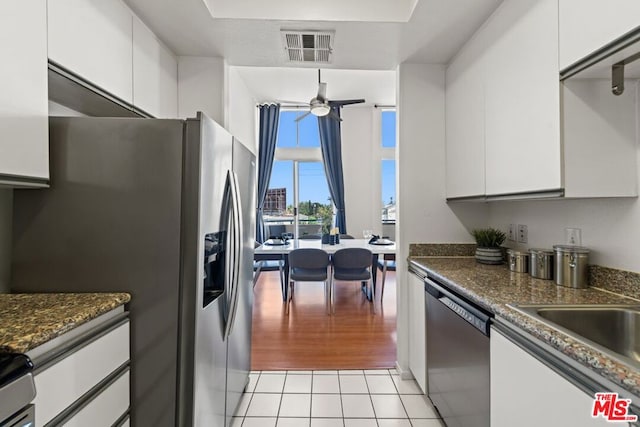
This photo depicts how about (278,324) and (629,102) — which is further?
(278,324)

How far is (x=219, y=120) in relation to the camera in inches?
96.3

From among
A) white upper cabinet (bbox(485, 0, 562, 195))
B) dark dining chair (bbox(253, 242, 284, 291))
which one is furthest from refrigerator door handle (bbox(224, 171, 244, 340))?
dark dining chair (bbox(253, 242, 284, 291))

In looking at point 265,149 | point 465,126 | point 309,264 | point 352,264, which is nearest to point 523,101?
point 465,126

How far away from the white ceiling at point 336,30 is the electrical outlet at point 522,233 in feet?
4.34

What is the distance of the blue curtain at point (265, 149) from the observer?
20.2ft

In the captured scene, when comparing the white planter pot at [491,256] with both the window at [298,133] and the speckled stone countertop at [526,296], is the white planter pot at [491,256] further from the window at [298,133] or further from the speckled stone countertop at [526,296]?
the window at [298,133]

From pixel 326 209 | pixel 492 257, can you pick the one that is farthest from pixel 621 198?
pixel 326 209

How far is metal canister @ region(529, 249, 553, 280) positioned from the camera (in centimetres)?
169

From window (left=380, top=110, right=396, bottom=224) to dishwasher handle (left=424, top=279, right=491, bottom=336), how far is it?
4557 millimetres

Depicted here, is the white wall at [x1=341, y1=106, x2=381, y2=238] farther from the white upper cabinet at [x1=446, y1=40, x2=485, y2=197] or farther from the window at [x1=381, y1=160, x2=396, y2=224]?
the white upper cabinet at [x1=446, y1=40, x2=485, y2=197]

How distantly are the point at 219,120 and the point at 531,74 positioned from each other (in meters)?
2.00

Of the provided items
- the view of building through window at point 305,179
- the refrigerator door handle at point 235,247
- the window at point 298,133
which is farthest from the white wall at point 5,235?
the window at point 298,133

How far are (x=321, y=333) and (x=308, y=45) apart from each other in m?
2.65

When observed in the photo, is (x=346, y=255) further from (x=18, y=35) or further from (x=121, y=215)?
(x=18, y=35)
